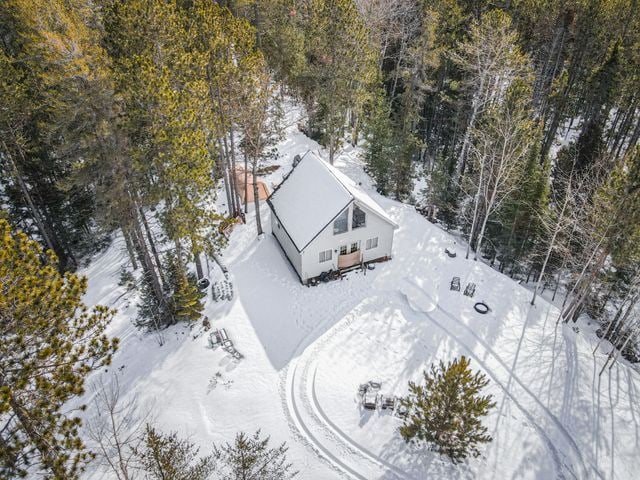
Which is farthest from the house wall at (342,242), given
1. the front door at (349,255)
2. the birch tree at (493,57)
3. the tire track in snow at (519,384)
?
the birch tree at (493,57)

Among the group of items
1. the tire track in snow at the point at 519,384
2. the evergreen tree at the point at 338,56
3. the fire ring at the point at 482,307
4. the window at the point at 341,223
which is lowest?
the tire track in snow at the point at 519,384

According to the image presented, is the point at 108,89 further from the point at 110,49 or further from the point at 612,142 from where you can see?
the point at 612,142

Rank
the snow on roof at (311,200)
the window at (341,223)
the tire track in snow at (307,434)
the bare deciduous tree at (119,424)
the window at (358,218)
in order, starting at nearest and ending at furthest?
1. the tire track in snow at (307,434)
2. the bare deciduous tree at (119,424)
3. the window at (341,223)
4. the snow on roof at (311,200)
5. the window at (358,218)

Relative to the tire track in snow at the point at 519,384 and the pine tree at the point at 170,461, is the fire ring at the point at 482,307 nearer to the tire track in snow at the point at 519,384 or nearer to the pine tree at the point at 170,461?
the tire track in snow at the point at 519,384

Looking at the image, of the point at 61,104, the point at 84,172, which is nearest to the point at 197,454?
the point at 84,172

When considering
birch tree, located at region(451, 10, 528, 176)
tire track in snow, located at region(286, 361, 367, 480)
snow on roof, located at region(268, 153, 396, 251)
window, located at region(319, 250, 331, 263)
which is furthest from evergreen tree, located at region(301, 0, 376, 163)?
tire track in snow, located at region(286, 361, 367, 480)

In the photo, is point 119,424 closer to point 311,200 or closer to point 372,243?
point 311,200
